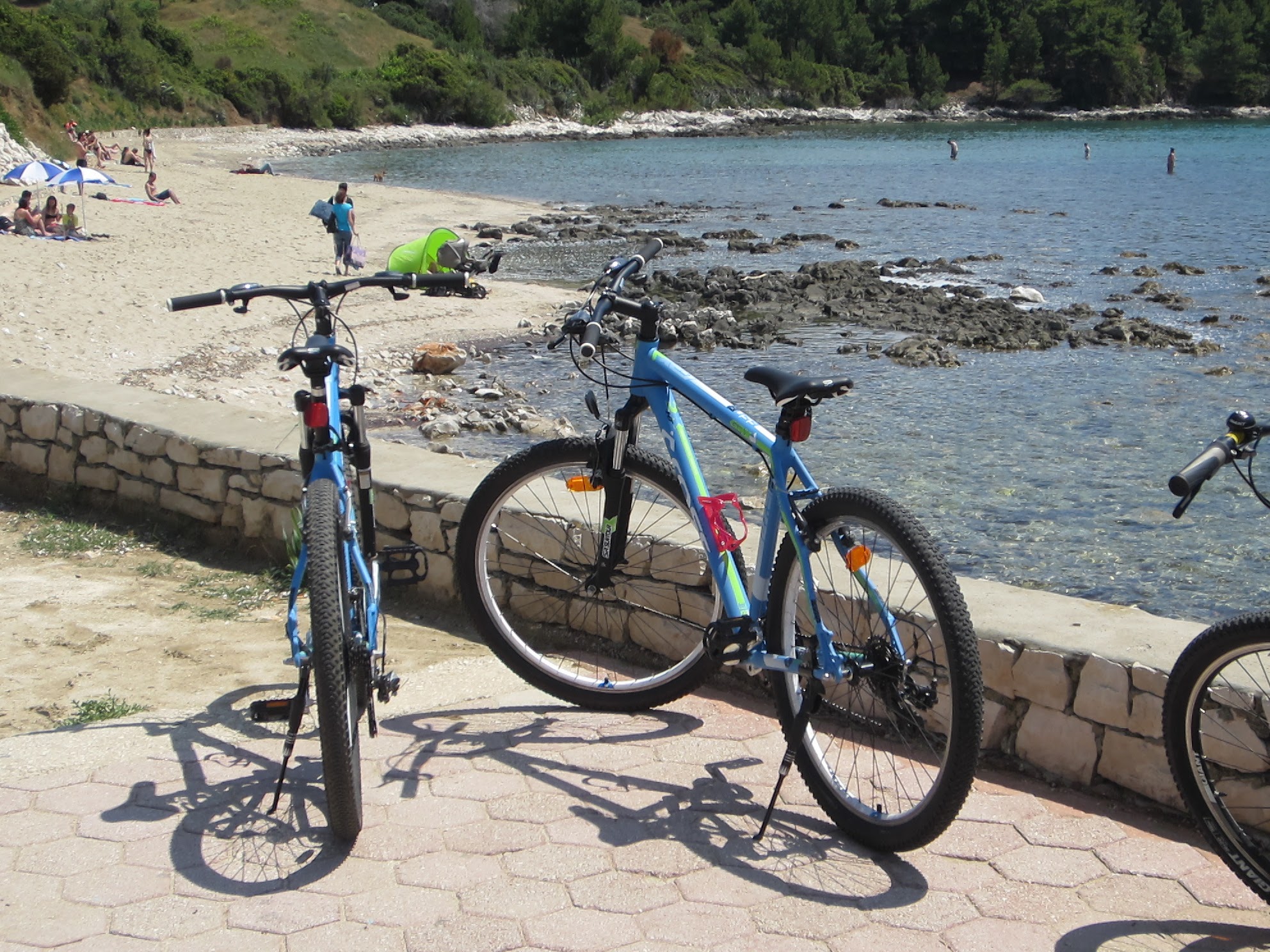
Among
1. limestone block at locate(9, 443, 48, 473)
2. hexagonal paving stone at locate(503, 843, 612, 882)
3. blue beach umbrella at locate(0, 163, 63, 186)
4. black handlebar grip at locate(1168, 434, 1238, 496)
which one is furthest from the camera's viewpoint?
blue beach umbrella at locate(0, 163, 63, 186)

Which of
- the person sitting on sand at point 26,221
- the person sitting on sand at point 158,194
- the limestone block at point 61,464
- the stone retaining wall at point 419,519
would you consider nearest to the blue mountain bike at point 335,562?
the stone retaining wall at point 419,519

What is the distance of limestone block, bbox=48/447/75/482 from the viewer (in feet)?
22.0

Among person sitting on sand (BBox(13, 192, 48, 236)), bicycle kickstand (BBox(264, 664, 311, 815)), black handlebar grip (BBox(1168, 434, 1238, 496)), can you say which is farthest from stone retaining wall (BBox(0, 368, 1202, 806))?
person sitting on sand (BBox(13, 192, 48, 236))

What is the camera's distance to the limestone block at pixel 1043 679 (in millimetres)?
3607

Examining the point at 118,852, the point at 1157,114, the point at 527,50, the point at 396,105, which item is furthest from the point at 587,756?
the point at 1157,114

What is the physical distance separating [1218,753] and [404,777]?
7.62 feet

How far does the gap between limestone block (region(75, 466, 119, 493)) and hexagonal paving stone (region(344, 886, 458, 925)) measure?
161 inches

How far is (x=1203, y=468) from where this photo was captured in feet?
9.29

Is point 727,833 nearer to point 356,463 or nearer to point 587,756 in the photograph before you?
point 587,756

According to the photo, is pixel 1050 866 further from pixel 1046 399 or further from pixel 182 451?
pixel 1046 399

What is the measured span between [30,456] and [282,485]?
206 centimetres

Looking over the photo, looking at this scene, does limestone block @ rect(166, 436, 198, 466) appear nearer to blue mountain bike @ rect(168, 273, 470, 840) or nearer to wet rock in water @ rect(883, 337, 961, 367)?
blue mountain bike @ rect(168, 273, 470, 840)

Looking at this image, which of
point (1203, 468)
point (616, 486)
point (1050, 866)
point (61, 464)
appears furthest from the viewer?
point (61, 464)

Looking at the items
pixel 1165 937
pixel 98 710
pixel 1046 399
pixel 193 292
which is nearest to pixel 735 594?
pixel 1165 937
